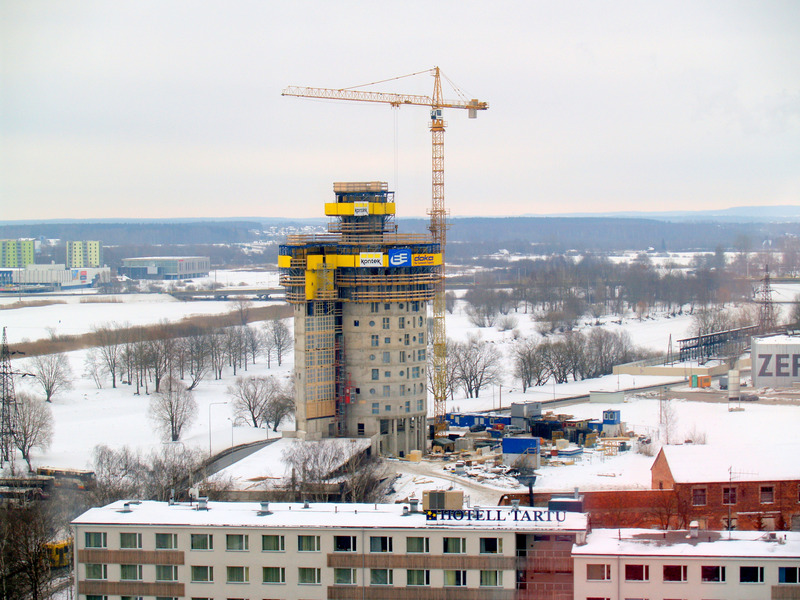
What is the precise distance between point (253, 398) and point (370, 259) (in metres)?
22.9

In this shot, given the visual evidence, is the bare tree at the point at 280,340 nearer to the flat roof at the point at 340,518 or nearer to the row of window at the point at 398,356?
the row of window at the point at 398,356

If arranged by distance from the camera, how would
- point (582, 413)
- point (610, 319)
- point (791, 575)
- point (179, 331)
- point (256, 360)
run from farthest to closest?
point (610, 319) < point (179, 331) < point (256, 360) < point (582, 413) < point (791, 575)

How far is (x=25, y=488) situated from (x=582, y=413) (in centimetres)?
4580

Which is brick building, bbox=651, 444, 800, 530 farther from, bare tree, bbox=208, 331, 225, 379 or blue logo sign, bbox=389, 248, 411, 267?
bare tree, bbox=208, 331, 225, 379

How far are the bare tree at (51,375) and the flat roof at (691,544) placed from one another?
247 ft

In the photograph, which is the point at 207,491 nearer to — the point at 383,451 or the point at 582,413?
the point at 383,451

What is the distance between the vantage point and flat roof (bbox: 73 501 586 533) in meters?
40.8

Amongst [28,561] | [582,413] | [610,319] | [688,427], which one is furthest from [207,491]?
[610,319]

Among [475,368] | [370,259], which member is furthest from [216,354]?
[370,259]

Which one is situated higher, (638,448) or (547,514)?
(547,514)

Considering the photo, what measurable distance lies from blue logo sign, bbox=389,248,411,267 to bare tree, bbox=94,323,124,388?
44.1 meters

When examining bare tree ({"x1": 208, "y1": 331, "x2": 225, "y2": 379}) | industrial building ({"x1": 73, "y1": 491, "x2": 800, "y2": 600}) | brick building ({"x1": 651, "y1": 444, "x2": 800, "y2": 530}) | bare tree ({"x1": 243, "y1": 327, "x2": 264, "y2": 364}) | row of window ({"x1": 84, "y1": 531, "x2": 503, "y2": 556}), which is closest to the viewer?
industrial building ({"x1": 73, "y1": 491, "x2": 800, "y2": 600})

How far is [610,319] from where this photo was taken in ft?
595

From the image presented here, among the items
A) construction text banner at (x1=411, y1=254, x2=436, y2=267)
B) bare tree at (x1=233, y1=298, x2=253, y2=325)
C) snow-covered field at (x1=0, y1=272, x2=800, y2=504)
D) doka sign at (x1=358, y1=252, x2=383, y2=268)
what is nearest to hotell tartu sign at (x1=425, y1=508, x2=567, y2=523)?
snow-covered field at (x1=0, y1=272, x2=800, y2=504)
